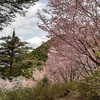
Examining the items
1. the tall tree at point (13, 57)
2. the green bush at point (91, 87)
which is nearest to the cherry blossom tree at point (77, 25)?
the green bush at point (91, 87)

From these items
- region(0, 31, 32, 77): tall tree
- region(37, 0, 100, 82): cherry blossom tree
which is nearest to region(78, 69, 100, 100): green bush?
region(37, 0, 100, 82): cherry blossom tree

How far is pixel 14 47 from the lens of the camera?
28203 mm

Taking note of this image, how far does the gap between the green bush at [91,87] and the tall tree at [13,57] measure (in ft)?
62.3

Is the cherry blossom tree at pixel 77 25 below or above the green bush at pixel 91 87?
above

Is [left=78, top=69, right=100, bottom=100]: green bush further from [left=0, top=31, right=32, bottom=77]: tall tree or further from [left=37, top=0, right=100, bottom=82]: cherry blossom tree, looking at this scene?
[left=0, top=31, right=32, bottom=77]: tall tree

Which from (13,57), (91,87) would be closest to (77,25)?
(91,87)

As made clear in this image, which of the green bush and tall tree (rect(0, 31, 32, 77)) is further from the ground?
tall tree (rect(0, 31, 32, 77))

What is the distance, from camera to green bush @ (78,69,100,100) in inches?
281

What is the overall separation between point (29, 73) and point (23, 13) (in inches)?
203

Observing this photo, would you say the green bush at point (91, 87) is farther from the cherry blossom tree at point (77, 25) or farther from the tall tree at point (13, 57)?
the tall tree at point (13, 57)

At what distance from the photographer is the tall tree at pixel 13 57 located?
87.5 feet

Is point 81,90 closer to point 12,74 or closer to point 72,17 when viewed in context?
point 72,17

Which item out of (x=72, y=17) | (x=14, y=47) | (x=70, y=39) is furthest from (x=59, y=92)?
(x=14, y=47)

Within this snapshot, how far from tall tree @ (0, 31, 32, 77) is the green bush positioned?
1899cm
